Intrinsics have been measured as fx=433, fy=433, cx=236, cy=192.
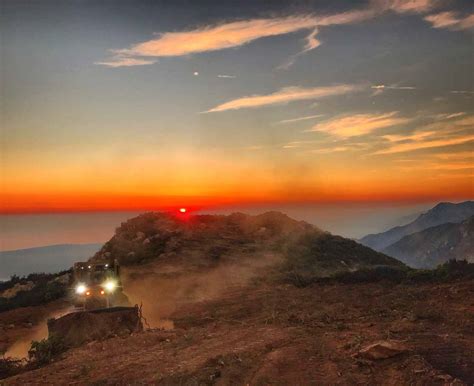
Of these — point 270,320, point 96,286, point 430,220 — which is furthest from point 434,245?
point 96,286

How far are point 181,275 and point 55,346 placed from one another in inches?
700

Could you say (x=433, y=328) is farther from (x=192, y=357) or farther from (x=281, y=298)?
(x=281, y=298)

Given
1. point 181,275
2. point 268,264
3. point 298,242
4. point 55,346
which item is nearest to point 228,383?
point 55,346

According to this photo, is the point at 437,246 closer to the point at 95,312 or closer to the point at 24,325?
the point at 24,325

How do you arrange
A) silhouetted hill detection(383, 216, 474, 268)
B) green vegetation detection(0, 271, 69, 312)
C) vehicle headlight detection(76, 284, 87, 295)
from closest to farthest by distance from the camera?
vehicle headlight detection(76, 284, 87, 295) < green vegetation detection(0, 271, 69, 312) < silhouetted hill detection(383, 216, 474, 268)

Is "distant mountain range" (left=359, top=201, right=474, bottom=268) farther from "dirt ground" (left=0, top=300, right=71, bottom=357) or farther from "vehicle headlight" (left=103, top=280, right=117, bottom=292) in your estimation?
"vehicle headlight" (left=103, top=280, right=117, bottom=292)

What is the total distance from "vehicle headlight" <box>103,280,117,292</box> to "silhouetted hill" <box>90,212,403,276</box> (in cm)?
1686

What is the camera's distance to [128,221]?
50.9 m

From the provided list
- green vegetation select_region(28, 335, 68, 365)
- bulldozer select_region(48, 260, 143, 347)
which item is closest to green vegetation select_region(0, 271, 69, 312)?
bulldozer select_region(48, 260, 143, 347)

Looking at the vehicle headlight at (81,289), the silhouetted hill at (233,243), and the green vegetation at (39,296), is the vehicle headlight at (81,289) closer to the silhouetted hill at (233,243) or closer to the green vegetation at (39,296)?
the green vegetation at (39,296)

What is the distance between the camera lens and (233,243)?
1768 inches

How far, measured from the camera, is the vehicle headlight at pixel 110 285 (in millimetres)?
20938

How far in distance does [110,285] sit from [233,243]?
80.5 ft

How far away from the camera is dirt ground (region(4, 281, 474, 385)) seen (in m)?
11.3
